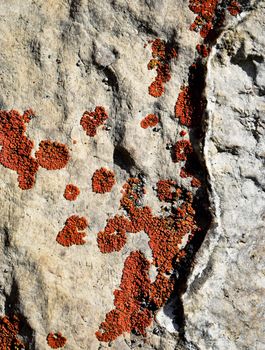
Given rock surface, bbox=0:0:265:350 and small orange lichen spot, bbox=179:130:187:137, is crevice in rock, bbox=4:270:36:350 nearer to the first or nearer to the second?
rock surface, bbox=0:0:265:350

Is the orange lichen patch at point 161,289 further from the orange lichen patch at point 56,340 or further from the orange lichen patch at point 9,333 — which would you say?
the orange lichen patch at point 9,333

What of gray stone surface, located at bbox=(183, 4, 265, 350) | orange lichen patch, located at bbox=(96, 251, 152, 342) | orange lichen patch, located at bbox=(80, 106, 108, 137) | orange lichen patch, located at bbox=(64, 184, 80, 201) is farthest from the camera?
orange lichen patch, located at bbox=(80, 106, 108, 137)

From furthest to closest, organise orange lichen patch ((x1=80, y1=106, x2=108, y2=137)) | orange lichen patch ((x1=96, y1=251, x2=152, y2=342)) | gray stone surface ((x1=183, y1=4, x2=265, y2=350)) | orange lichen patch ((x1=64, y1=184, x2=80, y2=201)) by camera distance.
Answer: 1. orange lichen patch ((x1=80, y1=106, x2=108, y2=137))
2. orange lichen patch ((x1=64, y1=184, x2=80, y2=201))
3. orange lichen patch ((x1=96, y1=251, x2=152, y2=342))
4. gray stone surface ((x1=183, y1=4, x2=265, y2=350))

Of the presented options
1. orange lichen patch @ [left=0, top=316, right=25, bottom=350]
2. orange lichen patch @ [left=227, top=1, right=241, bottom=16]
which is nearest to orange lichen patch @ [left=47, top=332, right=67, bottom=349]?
orange lichen patch @ [left=0, top=316, right=25, bottom=350]

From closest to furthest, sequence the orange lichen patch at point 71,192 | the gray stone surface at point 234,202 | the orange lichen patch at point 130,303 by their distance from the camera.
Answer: the gray stone surface at point 234,202
the orange lichen patch at point 130,303
the orange lichen patch at point 71,192

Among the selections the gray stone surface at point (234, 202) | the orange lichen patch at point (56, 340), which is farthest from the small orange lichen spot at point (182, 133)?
the orange lichen patch at point (56, 340)
